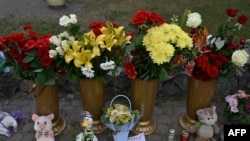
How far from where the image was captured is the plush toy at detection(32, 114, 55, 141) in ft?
8.15

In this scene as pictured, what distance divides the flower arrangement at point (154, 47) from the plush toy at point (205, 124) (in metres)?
0.42

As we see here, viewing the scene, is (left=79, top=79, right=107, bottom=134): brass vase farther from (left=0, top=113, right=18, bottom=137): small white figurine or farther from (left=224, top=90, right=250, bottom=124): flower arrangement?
(left=224, top=90, right=250, bottom=124): flower arrangement

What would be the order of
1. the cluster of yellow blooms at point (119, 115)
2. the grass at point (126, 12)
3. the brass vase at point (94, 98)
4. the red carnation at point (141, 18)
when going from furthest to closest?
1. the grass at point (126, 12)
2. the brass vase at point (94, 98)
3. the cluster of yellow blooms at point (119, 115)
4. the red carnation at point (141, 18)

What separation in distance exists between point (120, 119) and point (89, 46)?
57cm

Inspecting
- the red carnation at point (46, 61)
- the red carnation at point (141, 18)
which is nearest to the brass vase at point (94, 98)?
the red carnation at point (46, 61)

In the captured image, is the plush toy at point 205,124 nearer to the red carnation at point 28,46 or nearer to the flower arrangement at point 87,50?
the flower arrangement at point 87,50

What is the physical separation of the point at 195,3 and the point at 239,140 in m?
3.61

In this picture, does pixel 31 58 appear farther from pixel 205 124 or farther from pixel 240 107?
pixel 240 107

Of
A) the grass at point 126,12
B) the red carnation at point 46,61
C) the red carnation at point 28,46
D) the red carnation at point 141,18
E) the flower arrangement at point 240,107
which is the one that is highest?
the red carnation at point 141,18

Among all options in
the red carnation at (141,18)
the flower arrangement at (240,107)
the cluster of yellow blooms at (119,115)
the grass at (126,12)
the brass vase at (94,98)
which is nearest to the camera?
the red carnation at (141,18)

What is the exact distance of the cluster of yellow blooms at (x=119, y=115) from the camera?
7.95 ft

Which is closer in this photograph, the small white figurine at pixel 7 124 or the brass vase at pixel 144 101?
the brass vase at pixel 144 101

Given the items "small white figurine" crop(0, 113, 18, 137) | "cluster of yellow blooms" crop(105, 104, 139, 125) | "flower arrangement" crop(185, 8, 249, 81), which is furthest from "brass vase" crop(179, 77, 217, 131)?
"small white figurine" crop(0, 113, 18, 137)

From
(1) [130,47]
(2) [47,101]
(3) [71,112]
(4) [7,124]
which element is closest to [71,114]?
(3) [71,112]
